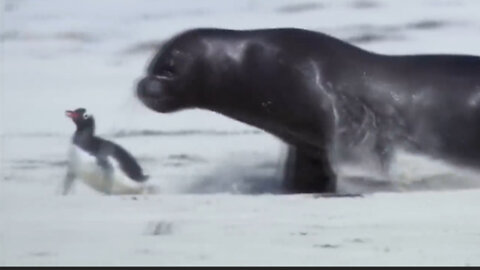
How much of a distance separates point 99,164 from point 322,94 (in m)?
0.55

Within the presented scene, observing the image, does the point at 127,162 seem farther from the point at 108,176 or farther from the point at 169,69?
the point at 169,69

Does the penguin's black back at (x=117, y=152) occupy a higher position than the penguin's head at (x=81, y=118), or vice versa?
the penguin's head at (x=81, y=118)

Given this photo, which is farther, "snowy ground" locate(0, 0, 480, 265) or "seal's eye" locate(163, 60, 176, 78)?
"seal's eye" locate(163, 60, 176, 78)

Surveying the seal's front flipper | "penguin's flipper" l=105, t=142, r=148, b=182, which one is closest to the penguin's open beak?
"penguin's flipper" l=105, t=142, r=148, b=182

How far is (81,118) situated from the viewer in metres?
4.23

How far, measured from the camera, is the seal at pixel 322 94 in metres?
4.25

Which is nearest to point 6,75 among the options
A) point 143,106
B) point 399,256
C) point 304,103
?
point 143,106

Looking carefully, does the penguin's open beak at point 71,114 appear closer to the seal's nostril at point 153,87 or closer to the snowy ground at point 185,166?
the snowy ground at point 185,166

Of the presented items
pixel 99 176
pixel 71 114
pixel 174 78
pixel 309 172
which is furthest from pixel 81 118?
pixel 309 172

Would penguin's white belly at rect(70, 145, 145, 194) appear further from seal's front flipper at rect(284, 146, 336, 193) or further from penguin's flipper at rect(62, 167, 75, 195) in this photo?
seal's front flipper at rect(284, 146, 336, 193)

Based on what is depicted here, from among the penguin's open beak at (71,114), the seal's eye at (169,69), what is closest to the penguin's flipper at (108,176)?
the penguin's open beak at (71,114)

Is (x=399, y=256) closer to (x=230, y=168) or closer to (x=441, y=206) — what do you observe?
(x=441, y=206)

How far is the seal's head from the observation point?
4.26 meters

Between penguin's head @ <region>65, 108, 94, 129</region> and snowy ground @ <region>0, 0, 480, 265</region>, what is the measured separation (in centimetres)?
2
